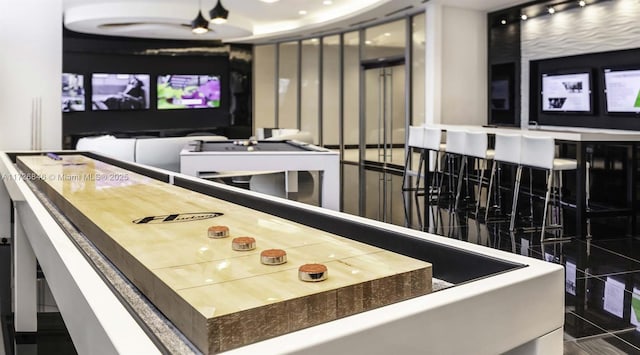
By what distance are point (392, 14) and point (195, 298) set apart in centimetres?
993

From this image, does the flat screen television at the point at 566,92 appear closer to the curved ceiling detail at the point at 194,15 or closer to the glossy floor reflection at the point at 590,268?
the glossy floor reflection at the point at 590,268

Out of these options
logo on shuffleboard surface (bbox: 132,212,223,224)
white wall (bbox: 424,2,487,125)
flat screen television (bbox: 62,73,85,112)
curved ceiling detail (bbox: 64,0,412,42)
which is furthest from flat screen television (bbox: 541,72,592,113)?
flat screen television (bbox: 62,73,85,112)

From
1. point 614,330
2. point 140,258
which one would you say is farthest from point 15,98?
point 614,330

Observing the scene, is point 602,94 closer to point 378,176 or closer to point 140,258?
point 378,176

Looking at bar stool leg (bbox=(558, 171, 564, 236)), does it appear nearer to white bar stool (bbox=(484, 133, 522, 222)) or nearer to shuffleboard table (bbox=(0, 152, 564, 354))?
Result: white bar stool (bbox=(484, 133, 522, 222))

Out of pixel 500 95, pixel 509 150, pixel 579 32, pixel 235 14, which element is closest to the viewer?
pixel 509 150

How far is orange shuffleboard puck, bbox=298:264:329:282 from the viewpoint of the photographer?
1.01 metres

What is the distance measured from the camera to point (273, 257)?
113 cm

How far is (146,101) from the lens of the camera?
43.8 feet

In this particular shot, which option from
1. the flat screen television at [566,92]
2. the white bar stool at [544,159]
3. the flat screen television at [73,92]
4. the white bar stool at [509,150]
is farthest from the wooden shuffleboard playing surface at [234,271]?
the flat screen television at [73,92]

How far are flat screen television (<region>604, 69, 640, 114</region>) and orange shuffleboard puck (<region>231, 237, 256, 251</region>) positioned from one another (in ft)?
23.3

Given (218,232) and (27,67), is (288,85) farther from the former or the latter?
(218,232)

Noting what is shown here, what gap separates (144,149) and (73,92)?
5.98 meters

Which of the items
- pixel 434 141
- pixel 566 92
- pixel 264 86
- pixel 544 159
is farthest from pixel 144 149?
pixel 264 86
